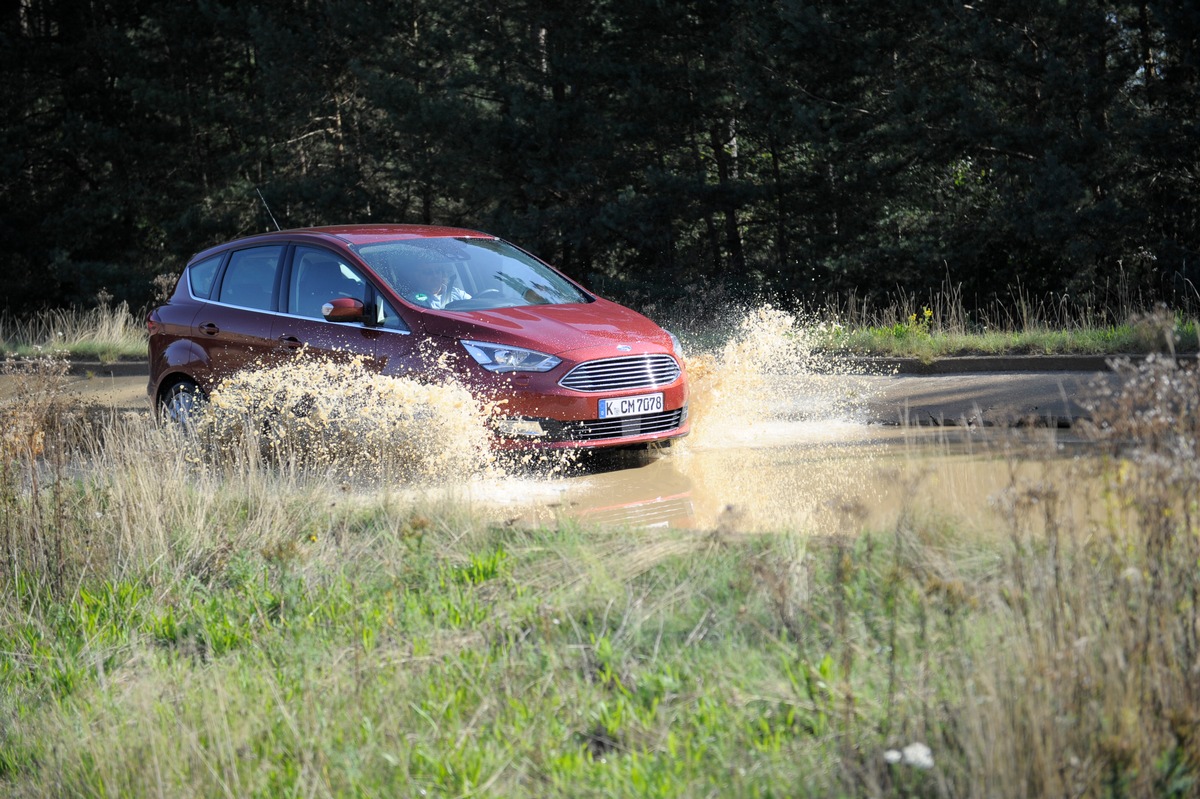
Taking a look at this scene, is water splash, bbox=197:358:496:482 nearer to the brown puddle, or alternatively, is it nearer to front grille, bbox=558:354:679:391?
the brown puddle

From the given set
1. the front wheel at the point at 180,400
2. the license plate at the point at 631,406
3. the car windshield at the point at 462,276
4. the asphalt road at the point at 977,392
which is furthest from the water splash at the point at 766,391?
the front wheel at the point at 180,400

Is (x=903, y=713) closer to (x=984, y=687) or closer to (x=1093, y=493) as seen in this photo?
(x=984, y=687)

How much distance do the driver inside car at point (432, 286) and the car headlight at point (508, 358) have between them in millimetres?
631

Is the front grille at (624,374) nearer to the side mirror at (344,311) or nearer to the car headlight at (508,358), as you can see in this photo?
the car headlight at (508,358)

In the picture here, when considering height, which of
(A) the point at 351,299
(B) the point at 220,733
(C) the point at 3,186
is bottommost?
(B) the point at 220,733

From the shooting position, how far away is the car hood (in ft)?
28.7

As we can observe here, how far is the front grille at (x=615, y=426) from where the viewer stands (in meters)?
8.61

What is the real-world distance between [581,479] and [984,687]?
5.38 m

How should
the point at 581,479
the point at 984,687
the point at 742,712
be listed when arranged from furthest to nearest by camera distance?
the point at 581,479 → the point at 742,712 → the point at 984,687

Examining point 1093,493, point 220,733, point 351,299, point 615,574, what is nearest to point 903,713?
point 1093,493

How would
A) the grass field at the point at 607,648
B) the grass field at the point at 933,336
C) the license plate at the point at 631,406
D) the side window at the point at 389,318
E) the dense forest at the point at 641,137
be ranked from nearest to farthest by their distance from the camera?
the grass field at the point at 607,648
the license plate at the point at 631,406
the side window at the point at 389,318
the grass field at the point at 933,336
the dense forest at the point at 641,137

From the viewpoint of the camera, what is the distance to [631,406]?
8.88m

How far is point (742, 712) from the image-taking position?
423 cm

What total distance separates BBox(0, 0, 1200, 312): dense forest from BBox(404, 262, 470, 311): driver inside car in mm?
11723
